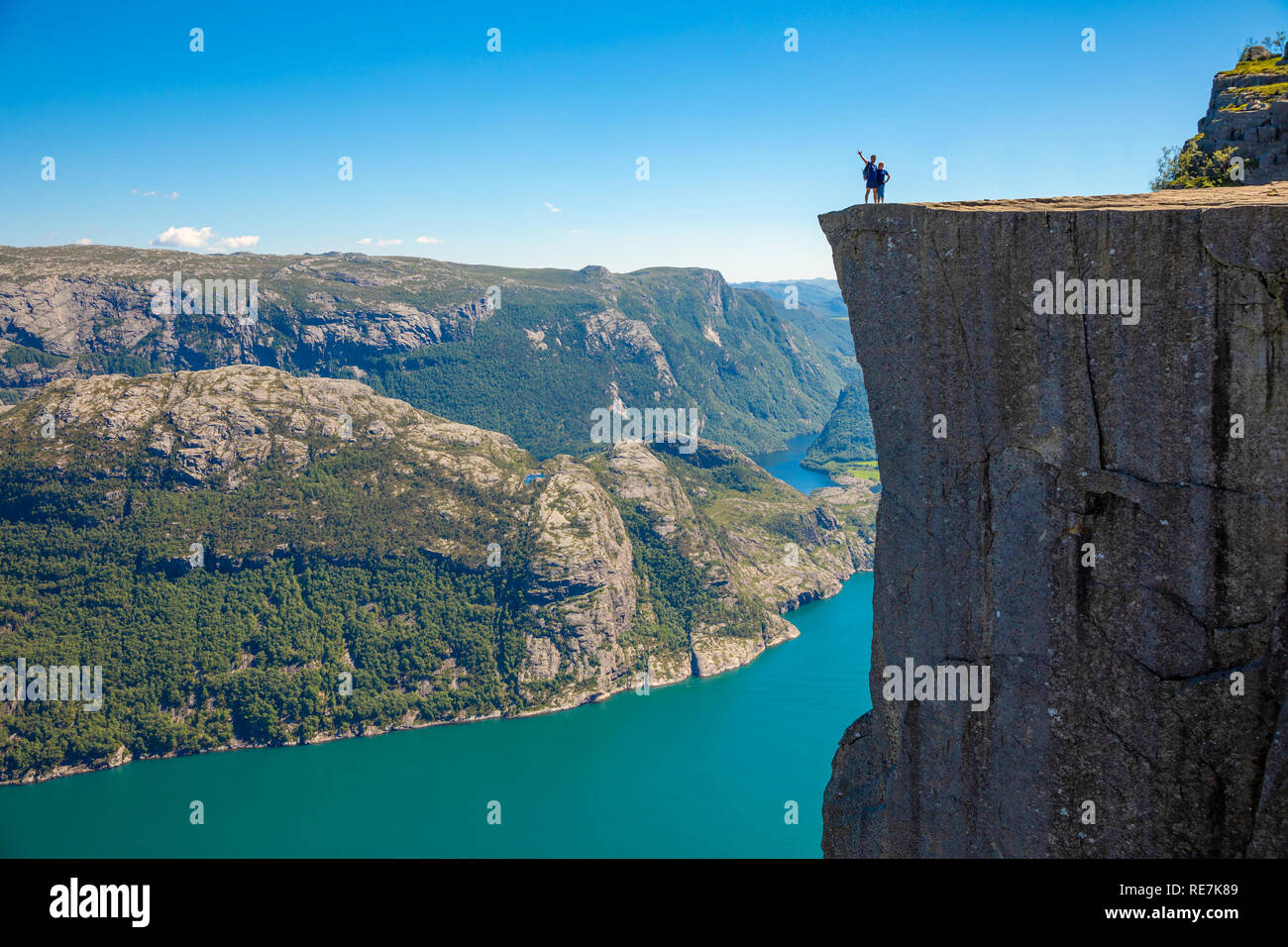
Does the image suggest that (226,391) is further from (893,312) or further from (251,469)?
(893,312)

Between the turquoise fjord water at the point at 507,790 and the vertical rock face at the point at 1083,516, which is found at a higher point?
the vertical rock face at the point at 1083,516

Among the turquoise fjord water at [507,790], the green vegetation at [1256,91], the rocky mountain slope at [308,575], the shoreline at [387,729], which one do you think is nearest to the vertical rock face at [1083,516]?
the green vegetation at [1256,91]

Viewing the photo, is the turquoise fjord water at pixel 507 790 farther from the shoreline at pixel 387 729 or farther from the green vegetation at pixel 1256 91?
the green vegetation at pixel 1256 91

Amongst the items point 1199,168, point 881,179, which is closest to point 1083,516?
point 881,179

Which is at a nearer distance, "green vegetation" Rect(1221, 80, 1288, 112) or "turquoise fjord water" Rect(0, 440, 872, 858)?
"green vegetation" Rect(1221, 80, 1288, 112)

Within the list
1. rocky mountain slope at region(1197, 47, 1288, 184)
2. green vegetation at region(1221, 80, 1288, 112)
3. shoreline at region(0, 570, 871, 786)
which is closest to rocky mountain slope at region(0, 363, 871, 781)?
shoreline at region(0, 570, 871, 786)

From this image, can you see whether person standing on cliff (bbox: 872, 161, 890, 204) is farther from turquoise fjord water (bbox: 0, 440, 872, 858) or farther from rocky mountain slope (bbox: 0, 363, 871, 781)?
rocky mountain slope (bbox: 0, 363, 871, 781)

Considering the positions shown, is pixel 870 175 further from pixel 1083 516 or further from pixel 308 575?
pixel 308 575
